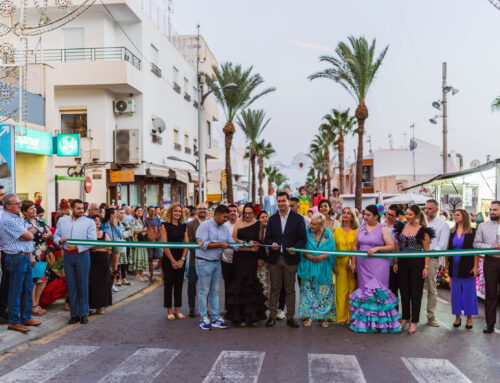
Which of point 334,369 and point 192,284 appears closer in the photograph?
point 334,369

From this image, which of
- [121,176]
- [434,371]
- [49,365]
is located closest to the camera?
[434,371]

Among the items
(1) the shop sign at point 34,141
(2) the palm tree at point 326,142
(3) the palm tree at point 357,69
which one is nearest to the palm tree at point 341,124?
(2) the palm tree at point 326,142

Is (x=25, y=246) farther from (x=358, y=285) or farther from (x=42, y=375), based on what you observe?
(x=358, y=285)

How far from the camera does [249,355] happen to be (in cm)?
619

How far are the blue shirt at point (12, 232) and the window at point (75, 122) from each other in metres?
17.5

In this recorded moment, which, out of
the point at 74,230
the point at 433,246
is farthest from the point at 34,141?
the point at 433,246

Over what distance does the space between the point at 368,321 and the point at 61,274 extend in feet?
18.5

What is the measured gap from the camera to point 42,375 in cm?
548

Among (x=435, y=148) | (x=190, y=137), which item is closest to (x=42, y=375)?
(x=190, y=137)

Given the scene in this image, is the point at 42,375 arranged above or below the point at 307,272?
below

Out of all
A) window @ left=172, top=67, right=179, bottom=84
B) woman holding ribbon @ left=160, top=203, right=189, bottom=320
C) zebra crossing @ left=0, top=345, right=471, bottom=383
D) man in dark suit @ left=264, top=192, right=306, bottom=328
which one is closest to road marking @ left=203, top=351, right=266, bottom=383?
zebra crossing @ left=0, top=345, right=471, bottom=383

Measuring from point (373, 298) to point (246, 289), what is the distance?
6.37 ft

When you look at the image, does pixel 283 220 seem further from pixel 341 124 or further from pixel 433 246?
pixel 341 124

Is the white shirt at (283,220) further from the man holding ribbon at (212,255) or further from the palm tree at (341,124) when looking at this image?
the palm tree at (341,124)
